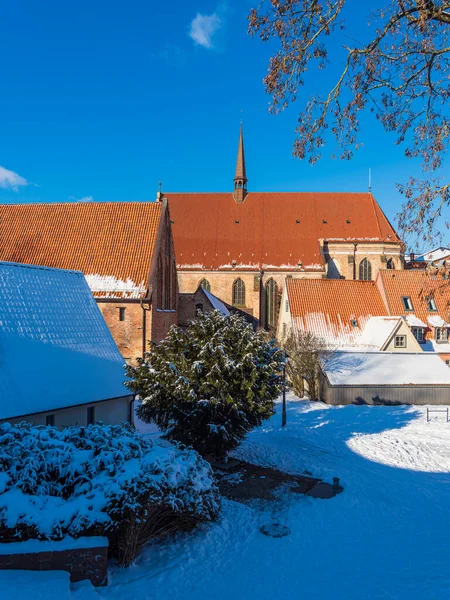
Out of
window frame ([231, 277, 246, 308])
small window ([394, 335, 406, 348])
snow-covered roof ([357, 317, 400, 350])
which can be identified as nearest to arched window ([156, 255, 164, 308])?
snow-covered roof ([357, 317, 400, 350])

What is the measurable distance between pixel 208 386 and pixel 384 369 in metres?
14.3

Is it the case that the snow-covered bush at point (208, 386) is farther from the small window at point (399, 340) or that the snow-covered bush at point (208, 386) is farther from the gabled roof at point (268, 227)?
the gabled roof at point (268, 227)

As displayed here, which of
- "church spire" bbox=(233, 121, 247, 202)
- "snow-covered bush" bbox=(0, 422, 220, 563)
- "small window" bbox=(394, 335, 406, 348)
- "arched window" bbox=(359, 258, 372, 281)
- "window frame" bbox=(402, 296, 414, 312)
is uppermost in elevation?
"church spire" bbox=(233, 121, 247, 202)

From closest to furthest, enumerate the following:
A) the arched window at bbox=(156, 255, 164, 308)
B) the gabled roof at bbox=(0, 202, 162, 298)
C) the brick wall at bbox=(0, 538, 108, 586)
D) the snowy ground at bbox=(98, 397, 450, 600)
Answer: the brick wall at bbox=(0, 538, 108, 586), the snowy ground at bbox=(98, 397, 450, 600), the gabled roof at bbox=(0, 202, 162, 298), the arched window at bbox=(156, 255, 164, 308)

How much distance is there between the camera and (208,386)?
12.8 metres

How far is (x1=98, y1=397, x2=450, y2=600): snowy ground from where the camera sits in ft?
22.6

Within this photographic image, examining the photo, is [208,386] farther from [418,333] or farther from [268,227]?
[268,227]

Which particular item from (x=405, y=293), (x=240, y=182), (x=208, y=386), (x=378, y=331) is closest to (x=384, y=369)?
(x=378, y=331)

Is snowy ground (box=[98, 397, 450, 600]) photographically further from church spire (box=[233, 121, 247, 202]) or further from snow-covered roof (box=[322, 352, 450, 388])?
church spire (box=[233, 121, 247, 202])

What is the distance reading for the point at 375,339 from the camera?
2672 centimetres

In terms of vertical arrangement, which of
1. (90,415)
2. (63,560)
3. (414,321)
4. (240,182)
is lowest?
(63,560)

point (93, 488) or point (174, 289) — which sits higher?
point (174, 289)

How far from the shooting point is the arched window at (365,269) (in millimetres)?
42000

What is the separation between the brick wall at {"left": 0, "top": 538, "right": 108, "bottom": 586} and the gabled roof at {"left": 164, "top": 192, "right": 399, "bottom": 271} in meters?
34.5
